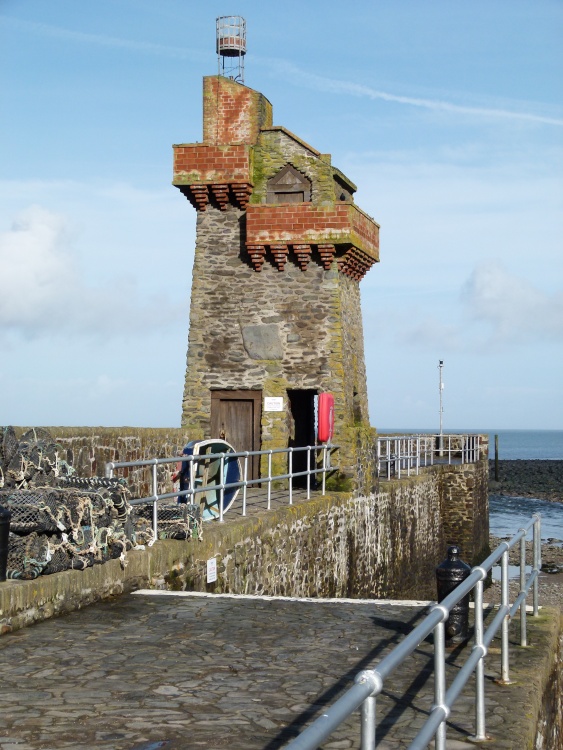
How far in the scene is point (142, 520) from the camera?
1018 cm

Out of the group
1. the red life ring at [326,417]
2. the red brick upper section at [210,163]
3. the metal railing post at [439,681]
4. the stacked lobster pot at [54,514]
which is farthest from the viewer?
the red brick upper section at [210,163]

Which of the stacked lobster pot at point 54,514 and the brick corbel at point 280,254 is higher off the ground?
the brick corbel at point 280,254

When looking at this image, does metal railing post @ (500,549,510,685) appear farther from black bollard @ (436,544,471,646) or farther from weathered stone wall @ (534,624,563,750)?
black bollard @ (436,544,471,646)

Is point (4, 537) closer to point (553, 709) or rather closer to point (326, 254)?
point (553, 709)

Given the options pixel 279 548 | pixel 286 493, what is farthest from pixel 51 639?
pixel 286 493

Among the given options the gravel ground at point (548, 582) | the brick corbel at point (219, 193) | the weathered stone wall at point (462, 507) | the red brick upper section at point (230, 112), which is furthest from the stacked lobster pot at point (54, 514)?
the weathered stone wall at point (462, 507)

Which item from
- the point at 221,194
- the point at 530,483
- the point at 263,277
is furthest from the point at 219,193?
the point at 530,483

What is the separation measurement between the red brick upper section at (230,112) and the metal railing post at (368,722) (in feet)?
61.2

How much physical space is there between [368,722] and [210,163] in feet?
59.9

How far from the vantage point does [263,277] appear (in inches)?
800

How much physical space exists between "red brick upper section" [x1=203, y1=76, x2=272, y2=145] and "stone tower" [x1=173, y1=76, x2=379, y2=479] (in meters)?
0.02

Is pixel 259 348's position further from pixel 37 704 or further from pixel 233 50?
pixel 37 704

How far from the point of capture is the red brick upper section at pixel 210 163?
20328mm

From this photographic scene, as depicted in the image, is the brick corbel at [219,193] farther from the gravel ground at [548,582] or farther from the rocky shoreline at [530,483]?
the rocky shoreline at [530,483]
